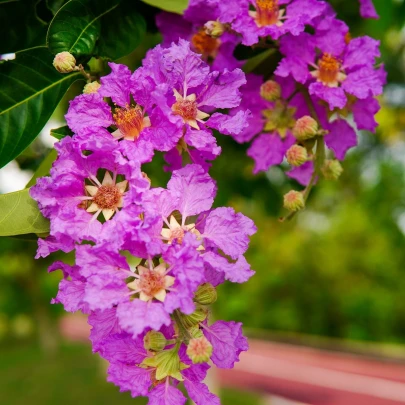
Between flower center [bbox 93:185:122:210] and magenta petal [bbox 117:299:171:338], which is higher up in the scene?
flower center [bbox 93:185:122:210]

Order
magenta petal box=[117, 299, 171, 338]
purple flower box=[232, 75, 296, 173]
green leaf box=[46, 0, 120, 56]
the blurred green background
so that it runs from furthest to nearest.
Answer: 1. the blurred green background
2. purple flower box=[232, 75, 296, 173]
3. green leaf box=[46, 0, 120, 56]
4. magenta petal box=[117, 299, 171, 338]

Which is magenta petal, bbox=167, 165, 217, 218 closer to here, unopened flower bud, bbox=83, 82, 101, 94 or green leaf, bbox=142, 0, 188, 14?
unopened flower bud, bbox=83, 82, 101, 94

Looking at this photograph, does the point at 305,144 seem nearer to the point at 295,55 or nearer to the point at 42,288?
the point at 295,55

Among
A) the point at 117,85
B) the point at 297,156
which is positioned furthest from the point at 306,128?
the point at 117,85

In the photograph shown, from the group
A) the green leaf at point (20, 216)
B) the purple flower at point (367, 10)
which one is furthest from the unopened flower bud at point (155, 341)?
the purple flower at point (367, 10)

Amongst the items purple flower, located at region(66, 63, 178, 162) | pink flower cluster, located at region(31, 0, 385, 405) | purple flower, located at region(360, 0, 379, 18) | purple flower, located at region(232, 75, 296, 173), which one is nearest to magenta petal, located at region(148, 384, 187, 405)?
pink flower cluster, located at region(31, 0, 385, 405)

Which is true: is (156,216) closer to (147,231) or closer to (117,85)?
(147,231)

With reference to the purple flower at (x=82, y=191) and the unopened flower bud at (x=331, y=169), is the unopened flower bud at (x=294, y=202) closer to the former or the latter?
the unopened flower bud at (x=331, y=169)
